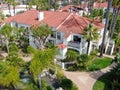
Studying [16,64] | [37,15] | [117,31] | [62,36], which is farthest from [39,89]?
[117,31]

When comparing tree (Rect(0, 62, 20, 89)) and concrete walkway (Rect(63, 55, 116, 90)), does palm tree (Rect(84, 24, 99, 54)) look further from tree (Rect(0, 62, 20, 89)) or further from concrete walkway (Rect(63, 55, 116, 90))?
tree (Rect(0, 62, 20, 89))

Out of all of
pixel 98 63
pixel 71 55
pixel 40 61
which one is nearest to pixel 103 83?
pixel 98 63

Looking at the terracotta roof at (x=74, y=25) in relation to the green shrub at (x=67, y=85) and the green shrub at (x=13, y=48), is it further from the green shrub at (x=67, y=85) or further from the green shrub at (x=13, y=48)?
the green shrub at (x=67, y=85)

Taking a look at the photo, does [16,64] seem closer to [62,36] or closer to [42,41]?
[42,41]

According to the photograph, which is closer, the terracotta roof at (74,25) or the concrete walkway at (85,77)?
the concrete walkway at (85,77)

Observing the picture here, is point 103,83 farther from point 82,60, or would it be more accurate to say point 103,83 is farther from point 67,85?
point 67,85

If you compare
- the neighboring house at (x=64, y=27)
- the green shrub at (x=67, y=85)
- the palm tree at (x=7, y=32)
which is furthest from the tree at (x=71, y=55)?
the palm tree at (x=7, y=32)

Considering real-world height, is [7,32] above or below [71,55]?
above
